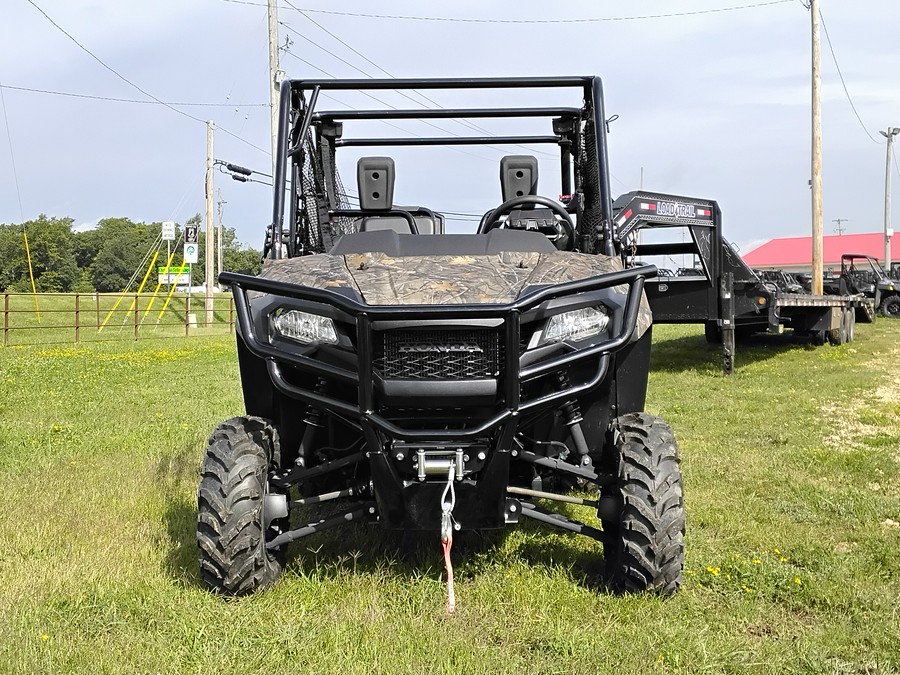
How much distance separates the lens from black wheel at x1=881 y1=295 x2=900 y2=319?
84.6 ft

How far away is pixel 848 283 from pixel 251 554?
23.4 meters

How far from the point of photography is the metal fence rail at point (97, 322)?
71.5 feet

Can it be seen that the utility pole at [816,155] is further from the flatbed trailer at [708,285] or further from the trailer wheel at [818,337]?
the flatbed trailer at [708,285]

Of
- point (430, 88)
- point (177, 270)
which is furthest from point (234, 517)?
point (177, 270)

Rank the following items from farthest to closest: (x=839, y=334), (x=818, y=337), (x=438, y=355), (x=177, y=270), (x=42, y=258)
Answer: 1. (x=42, y=258)
2. (x=177, y=270)
3. (x=839, y=334)
4. (x=818, y=337)
5. (x=438, y=355)

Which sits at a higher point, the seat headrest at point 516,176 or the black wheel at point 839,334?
the seat headrest at point 516,176

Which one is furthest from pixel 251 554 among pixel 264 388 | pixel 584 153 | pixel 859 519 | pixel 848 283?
pixel 848 283

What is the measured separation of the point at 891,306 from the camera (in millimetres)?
25906

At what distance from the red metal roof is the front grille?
74892mm

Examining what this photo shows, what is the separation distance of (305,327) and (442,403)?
629mm

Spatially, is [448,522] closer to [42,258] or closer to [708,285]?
[708,285]

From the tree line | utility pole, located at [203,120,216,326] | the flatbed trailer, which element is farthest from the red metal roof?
the flatbed trailer

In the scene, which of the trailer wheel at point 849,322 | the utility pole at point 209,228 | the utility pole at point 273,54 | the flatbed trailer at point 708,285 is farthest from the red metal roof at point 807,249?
the flatbed trailer at point 708,285

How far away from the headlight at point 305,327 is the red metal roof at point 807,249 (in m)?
74.9
